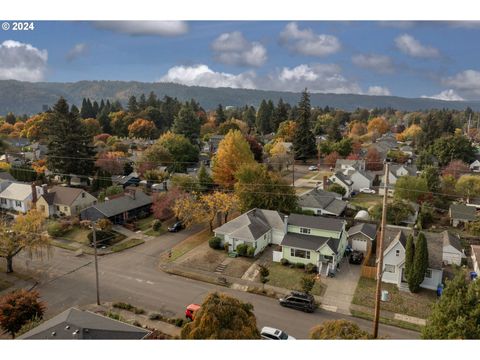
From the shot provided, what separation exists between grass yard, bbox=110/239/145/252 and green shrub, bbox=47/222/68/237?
7978mm

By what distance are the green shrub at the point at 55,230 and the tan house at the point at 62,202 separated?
555cm

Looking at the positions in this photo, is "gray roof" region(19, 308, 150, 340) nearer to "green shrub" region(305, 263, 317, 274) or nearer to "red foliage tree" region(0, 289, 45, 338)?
"red foliage tree" region(0, 289, 45, 338)

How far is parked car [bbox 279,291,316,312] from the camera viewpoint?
83.4 ft

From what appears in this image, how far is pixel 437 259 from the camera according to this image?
2945cm

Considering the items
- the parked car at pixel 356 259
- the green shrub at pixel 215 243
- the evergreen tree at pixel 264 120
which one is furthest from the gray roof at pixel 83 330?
the evergreen tree at pixel 264 120

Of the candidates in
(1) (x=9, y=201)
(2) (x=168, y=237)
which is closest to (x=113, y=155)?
(1) (x=9, y=201)

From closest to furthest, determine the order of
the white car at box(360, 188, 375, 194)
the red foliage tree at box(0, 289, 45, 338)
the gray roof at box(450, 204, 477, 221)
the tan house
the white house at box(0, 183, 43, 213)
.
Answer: the red foliage tree at box(0, 289, 45, 338) < the gray roof at box(450, 204, 477, 221) < the tan house < the white house at box(0, 183, 43, 213) < the white car at box(360, 188, 375, 194)

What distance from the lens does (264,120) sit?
399ft

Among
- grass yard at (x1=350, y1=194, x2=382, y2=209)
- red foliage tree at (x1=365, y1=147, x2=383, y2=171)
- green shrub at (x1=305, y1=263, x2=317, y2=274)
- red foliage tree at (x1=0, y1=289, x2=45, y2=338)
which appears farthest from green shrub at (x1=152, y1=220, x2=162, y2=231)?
red foliage tree at (x1=365, y1=147, x2=383, y2=171)

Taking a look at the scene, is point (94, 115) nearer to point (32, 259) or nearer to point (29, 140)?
point (29, 140)

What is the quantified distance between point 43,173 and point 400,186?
56742mm

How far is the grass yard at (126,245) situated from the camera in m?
36.8

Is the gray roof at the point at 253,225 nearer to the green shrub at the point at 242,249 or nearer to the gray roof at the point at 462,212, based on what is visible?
the green shrub at the point at 242,249

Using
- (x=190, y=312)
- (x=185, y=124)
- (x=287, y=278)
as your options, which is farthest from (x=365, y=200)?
(x=185, y=124)
